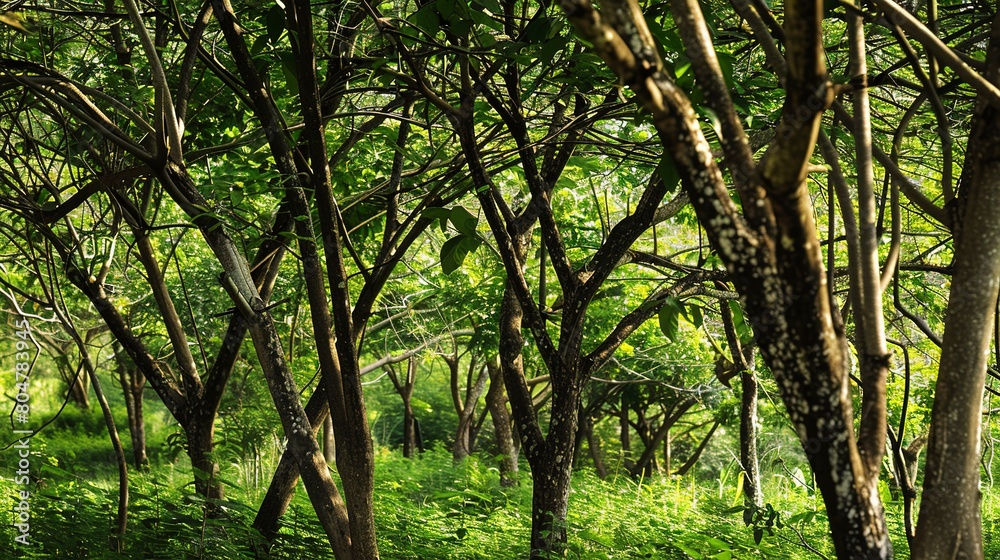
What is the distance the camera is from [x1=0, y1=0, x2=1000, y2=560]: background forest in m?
1.35

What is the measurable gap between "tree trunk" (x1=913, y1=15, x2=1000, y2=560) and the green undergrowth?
108 cm

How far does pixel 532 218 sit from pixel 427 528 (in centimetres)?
233

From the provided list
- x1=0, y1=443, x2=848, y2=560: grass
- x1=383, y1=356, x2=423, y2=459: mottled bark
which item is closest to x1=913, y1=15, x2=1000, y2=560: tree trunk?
x1=0, y1=443, x2=848, y2=560: grass

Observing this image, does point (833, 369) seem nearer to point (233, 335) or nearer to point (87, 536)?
point (233, 335)

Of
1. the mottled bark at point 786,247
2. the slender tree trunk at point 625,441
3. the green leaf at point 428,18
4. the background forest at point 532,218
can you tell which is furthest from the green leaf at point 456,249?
the slender tree trunk at point 625,441

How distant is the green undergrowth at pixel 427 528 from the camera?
3.87m

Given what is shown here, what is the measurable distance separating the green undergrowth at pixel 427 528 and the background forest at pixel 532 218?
0.03m

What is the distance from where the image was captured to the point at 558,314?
13.4ft

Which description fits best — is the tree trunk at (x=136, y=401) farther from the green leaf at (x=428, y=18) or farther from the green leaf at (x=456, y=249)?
the green leaf at (x=428, y=18)

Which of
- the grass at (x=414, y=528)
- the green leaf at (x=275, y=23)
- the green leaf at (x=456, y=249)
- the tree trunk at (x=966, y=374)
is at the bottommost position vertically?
the grass at (x=414, y=528)

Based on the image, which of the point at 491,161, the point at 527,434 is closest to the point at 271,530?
the point at 527,434

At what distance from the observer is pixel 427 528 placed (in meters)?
5.10

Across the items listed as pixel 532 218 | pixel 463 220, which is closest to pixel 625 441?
pixel 532 218

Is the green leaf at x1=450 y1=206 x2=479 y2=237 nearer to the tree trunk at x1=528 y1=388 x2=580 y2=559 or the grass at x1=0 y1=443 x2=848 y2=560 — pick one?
the tree trunk at x1=528 y1=388 x2=580 y2=559
